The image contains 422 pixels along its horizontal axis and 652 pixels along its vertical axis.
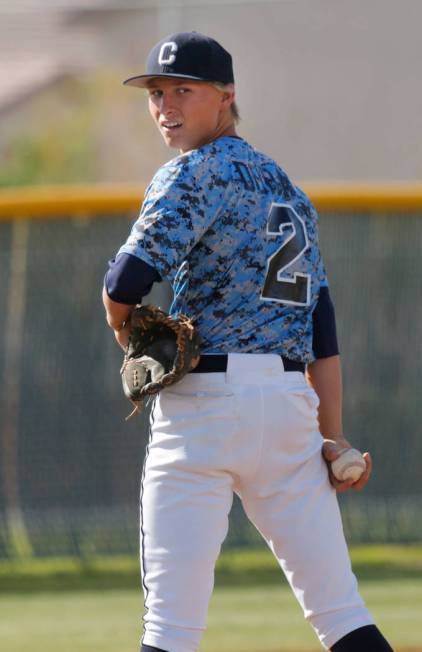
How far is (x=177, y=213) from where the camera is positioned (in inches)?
127

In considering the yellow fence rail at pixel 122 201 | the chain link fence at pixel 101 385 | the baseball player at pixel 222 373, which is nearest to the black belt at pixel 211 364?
the baseball player at pixel 222 373

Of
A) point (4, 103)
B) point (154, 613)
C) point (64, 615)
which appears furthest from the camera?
point (4, 103)

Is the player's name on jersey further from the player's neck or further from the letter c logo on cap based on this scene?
the letter c logo on cap

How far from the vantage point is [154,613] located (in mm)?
3266

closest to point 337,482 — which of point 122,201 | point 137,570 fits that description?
point 137,570

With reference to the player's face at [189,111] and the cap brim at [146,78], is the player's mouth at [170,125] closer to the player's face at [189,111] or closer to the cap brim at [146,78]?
the player's face at [189,111]

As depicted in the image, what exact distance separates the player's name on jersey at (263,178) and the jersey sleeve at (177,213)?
3.2 inches

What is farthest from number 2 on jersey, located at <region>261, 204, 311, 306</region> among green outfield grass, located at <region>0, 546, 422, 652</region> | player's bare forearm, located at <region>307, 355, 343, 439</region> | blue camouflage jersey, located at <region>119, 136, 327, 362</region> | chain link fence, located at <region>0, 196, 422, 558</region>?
chain link fence, located at <region>0, 196, 422, 558</region>

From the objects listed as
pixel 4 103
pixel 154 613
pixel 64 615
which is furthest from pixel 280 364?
pixel 4 103

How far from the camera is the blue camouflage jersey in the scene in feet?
10.6

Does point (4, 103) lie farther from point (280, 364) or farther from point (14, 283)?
point (280, 364)

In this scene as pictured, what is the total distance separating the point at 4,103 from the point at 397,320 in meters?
8.86

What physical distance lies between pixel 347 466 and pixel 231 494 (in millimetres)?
322

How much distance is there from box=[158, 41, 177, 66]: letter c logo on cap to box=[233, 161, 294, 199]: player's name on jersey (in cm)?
32
